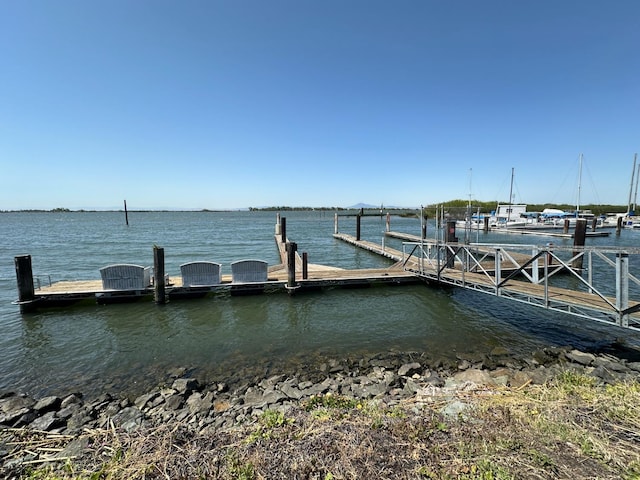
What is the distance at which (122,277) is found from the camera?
13289 millimetres

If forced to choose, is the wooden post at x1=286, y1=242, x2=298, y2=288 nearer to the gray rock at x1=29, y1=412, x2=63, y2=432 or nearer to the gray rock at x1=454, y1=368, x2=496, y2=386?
the gray rock at x1=454, y1=368, x2=496, y2=386

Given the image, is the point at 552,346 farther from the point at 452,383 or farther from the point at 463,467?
the point at 463,467

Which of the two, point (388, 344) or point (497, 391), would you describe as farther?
point (388, 344)

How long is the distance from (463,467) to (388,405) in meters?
2.24

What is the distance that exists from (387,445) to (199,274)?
39.2 ft

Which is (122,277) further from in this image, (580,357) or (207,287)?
(580,357)

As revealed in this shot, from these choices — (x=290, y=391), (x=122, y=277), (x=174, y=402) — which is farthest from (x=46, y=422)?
(x=122, y=277)

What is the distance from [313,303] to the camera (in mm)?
13875

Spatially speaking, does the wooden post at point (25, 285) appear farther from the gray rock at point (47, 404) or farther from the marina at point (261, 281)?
the gray rock at point (47, 404)

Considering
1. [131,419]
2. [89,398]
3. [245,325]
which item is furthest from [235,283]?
[131,419]

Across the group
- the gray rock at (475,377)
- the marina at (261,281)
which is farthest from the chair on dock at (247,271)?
the gray rock at (475,377)

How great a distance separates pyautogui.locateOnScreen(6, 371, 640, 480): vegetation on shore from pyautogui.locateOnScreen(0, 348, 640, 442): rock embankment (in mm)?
736

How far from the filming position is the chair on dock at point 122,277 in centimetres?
1320

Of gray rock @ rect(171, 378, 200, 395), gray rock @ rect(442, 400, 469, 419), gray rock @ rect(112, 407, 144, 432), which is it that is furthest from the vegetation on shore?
gray rock @ rect(171, 378, 200, 395)
